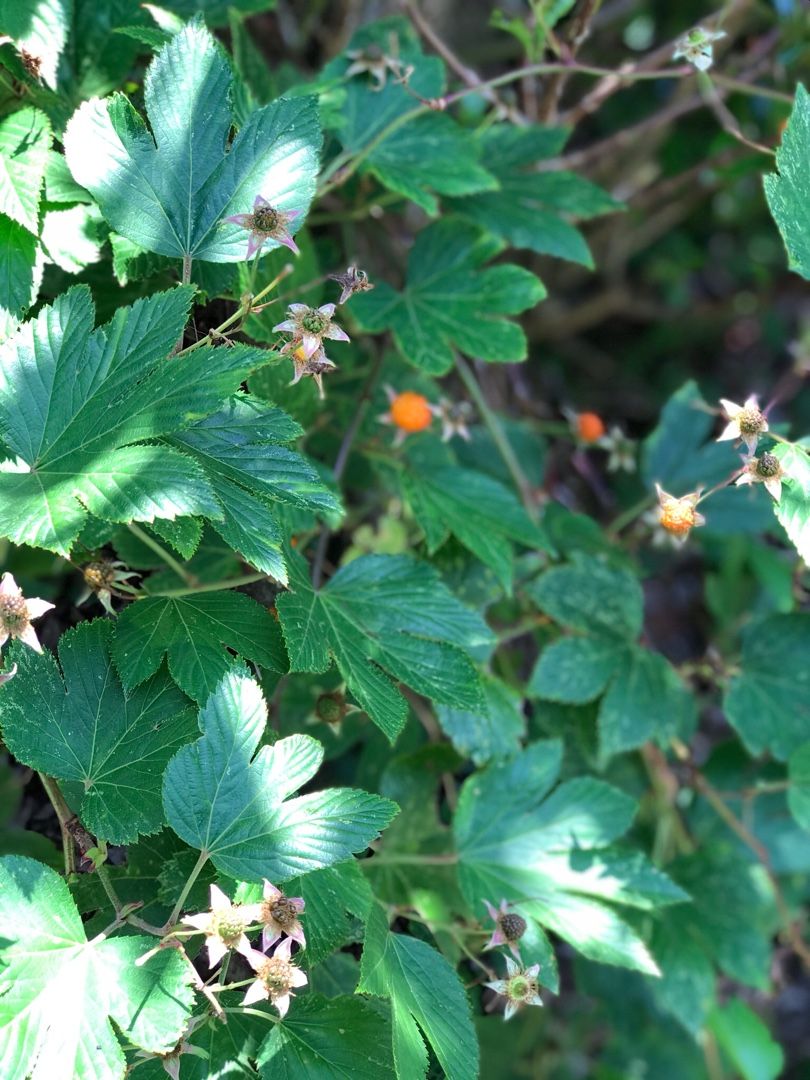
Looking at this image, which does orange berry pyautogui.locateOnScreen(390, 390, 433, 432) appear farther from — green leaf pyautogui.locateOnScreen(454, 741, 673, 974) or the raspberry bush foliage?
green leaf pyautogui.locateOnScreen(454, 741, 673, 974)

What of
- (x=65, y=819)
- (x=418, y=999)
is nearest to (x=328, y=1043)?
(x=418, y=999)

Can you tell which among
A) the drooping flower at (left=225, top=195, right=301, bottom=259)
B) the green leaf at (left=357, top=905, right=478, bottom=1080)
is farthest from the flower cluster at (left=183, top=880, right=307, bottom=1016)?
the drooping flower at (left=225, top=195, right=301, bottom=259)

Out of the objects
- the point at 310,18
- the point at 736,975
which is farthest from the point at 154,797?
the point at 310,18

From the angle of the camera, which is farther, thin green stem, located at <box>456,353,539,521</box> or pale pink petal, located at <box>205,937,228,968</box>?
thin green stem, located at <box>456,353,539,521</box>

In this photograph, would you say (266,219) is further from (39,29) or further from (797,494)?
(797,494)

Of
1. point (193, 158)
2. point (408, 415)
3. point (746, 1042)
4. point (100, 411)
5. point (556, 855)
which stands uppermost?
point (193, 158)

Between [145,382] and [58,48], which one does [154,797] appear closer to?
[145,382]
